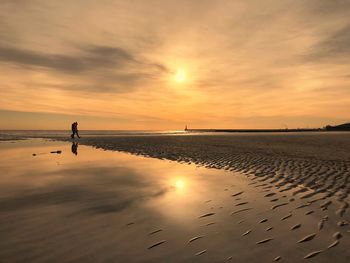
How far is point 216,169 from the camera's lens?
15445 millimetres

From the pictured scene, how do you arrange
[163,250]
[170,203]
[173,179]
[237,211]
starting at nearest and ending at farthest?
[163,250], [237,211], [170,203], [173,179]

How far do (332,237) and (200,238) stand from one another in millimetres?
2574

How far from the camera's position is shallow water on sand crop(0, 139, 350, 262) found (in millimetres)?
4941

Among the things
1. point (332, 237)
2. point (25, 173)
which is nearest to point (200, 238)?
point (332, 237)

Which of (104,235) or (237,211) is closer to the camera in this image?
(104,235)

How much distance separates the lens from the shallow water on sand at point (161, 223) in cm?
494

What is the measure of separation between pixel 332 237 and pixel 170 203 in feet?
13.8

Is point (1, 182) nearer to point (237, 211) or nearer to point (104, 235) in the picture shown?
point (104, 235)

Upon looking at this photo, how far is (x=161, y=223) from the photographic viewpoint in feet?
21.6

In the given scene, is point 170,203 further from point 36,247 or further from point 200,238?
point 36,247

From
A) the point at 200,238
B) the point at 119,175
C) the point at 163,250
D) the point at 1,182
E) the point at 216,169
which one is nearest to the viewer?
the point at 163,250

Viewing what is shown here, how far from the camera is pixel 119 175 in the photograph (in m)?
13.2

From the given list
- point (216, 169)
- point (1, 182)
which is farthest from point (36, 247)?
point (216, 169)

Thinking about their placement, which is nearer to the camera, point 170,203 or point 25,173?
point 170,203
